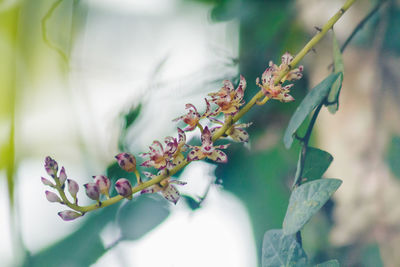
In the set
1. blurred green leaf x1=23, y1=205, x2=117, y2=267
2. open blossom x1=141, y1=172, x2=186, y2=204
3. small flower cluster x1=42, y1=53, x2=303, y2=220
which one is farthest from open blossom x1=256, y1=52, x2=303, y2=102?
blurred green leaf x1=23, y1=205, x2=117, y2=267

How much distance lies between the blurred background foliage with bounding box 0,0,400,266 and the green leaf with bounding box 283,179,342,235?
138mm

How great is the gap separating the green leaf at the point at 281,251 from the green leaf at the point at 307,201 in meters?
0.03

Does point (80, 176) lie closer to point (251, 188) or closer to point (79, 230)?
point (79, 230)

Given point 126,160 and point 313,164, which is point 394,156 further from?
point 126,160

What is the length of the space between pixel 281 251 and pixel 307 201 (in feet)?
0.17

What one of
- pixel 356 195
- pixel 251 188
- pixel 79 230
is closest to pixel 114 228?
pixel 79 230

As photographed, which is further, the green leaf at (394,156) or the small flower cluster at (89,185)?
the green leaf at (394,156)

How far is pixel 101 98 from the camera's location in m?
0.50

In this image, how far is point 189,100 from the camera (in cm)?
48

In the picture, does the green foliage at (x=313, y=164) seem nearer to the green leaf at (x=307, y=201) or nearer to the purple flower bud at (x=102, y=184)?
the green leaf at (x=307, y=201)

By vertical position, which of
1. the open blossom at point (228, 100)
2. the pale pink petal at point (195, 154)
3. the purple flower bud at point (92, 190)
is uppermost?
the open blossom at point (228, 100)

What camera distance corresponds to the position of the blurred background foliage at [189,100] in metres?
0.41

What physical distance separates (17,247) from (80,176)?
11cm

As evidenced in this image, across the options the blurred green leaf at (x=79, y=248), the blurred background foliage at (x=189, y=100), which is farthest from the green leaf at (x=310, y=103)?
the blurred green leaf at (x=79, y=248)
